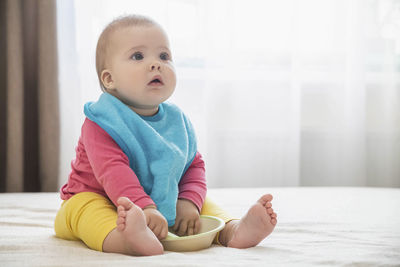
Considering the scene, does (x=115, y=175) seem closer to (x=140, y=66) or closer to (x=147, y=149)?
(x=147, y=149)

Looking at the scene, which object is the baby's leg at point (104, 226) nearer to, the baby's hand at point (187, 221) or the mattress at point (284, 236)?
the mattress at point (284, 236)

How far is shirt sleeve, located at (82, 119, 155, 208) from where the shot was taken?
0.94 metres

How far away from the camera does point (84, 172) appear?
1.07 metres

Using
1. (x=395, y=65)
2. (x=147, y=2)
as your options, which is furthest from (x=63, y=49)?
(x=395, y=65)

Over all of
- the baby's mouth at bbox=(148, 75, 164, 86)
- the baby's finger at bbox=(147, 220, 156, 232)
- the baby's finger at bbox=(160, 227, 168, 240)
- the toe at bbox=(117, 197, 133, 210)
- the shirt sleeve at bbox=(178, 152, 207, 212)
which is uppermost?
the baby's mouth at bbox=(148, 75, 164, 86)

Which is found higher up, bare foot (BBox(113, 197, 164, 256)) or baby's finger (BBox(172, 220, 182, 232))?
bare foot (BBox(113, 197, 164, 256))

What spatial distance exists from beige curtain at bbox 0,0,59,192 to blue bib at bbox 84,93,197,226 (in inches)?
41.1

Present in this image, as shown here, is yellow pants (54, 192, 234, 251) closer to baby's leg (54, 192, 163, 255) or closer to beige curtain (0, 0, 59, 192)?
baby's leg (54, 192, 163, 255)

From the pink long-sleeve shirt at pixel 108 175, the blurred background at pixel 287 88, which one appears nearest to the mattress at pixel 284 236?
the pink long-sleeve shirt at pixel 108 175

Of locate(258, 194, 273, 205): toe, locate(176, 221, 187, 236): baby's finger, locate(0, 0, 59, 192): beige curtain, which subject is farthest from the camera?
locate(0, 0, 59, 192): beige curtain

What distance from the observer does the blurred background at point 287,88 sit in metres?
2.18

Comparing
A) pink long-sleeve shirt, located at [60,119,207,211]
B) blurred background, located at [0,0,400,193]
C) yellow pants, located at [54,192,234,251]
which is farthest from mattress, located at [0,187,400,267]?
blurred background, located at [0,0,400,193]

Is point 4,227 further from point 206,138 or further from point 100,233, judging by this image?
point 206,138

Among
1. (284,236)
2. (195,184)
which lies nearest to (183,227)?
(195,184)
